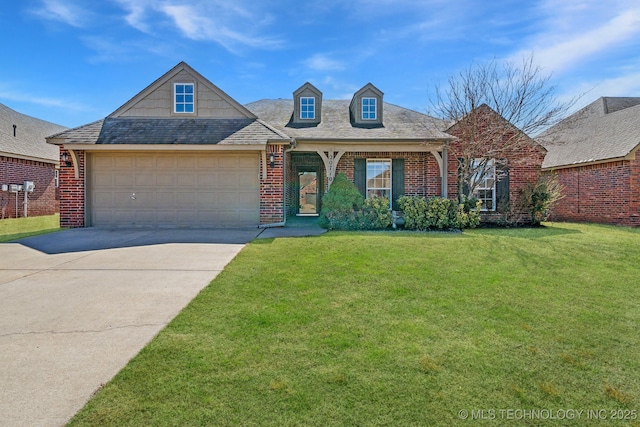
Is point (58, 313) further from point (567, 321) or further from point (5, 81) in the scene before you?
point (5, 81)

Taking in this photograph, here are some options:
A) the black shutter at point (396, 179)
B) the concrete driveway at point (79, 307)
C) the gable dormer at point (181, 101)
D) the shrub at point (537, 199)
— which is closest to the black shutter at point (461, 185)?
the shrub at point (537, 199)

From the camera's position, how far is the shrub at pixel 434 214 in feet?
33.4

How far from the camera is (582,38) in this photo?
11.0 meters

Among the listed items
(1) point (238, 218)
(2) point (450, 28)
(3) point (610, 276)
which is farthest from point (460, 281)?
(2) point (450, 28)

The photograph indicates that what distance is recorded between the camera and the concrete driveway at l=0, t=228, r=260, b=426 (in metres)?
2.34

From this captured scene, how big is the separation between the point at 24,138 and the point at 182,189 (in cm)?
1287

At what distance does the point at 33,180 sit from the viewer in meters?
16.8

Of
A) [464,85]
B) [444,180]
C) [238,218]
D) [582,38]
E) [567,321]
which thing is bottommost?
[567,321]

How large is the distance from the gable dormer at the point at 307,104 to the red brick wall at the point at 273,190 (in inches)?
146

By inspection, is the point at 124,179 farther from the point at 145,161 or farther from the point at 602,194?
the point at 602,194

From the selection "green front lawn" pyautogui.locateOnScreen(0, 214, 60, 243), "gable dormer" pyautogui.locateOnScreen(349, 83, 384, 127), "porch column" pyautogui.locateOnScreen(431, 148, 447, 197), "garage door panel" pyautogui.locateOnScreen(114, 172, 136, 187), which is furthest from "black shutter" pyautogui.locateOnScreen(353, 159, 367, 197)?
→ "green front lawn" pyautogui.locateOnScreen(0, 214, 60, 243)

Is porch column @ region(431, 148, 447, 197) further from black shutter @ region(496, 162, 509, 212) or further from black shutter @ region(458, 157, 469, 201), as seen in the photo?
black shutter @ region(496, 162, 509, 212)

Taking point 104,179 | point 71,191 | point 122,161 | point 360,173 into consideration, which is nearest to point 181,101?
point 122,161

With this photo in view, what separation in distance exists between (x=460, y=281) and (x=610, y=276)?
2436mm
